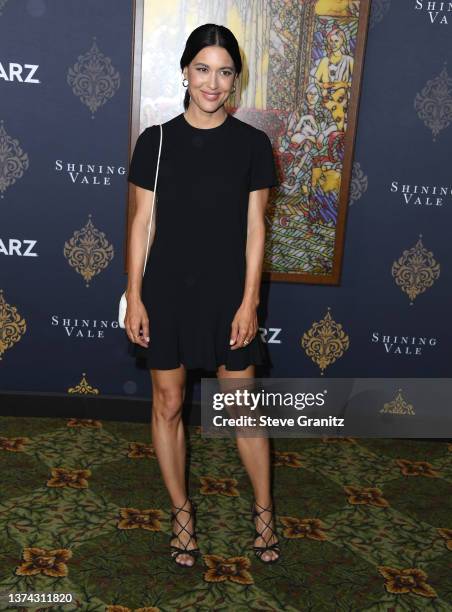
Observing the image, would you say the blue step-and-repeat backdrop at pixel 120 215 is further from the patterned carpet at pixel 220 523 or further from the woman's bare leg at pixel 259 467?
the woman's bare leg at pixel 259 467

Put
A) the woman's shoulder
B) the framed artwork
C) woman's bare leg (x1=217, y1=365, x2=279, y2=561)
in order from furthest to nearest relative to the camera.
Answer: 1. the framed artwork
2. woman's bare leg (x1=217, y1=365, x2=279, y2=561)
3. the woman's shoulder

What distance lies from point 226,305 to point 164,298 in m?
0.21

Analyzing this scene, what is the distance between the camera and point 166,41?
3164 mm

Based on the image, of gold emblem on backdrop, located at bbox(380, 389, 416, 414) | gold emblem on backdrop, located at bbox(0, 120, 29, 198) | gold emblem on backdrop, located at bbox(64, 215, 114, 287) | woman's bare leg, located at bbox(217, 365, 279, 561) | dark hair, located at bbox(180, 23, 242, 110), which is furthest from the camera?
gold emblem on backdrop, located at bbox(380, 389, 416, 414)

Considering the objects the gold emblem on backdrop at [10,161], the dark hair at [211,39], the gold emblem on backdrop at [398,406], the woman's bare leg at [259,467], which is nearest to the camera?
the dark hair at [211,39]

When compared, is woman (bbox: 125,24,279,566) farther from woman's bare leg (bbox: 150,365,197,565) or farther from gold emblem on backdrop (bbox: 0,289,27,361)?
gold emblem on backdrop (bbox: 0,289,27,361)

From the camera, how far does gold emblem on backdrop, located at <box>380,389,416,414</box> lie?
3.65 metres

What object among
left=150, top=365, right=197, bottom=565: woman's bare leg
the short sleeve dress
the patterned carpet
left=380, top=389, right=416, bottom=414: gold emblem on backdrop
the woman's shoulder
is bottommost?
the patterned carpet

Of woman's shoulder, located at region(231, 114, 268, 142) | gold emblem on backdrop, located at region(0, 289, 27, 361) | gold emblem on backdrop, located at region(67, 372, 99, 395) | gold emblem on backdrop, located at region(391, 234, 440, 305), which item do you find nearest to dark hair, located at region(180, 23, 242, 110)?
woman's shoulder, located at region(231, 114, 268, 142)

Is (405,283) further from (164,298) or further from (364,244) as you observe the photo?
(164,298)

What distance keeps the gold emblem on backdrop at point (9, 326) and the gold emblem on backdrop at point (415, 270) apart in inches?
76.8

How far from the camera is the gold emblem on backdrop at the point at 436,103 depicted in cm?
325

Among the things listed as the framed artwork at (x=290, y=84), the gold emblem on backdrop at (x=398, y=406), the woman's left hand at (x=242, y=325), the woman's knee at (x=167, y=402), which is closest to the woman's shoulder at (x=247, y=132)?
the woman's left hand at (x=242, y=325)

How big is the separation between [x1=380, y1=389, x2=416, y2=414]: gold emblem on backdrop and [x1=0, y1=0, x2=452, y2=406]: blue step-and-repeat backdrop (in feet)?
0.45
